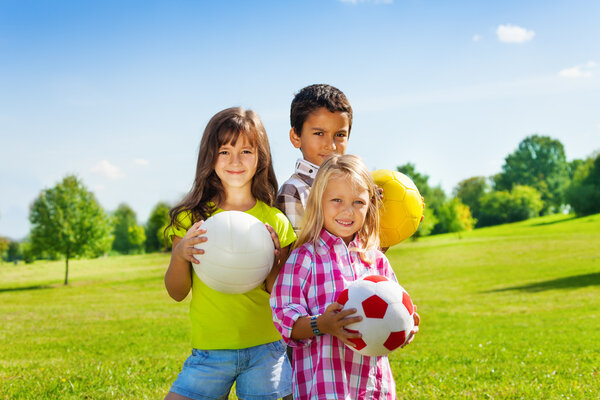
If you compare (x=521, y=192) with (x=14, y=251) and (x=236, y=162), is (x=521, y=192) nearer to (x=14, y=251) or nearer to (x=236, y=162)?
(x=14, y=251)

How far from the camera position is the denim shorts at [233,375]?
3.33 meters

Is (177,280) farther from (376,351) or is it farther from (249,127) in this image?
(376,351)

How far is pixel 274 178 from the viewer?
12.5 ft

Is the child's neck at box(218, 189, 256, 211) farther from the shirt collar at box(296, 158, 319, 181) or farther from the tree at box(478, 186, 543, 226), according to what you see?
the tree at box(478, 186, 543, 226)

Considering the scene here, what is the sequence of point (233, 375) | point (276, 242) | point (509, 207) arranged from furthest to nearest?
point (509, 207) < point (233, 375) < point (276, 242)

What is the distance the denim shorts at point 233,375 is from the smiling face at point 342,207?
3.27ft

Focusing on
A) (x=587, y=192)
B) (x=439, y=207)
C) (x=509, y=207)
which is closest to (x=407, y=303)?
(x=439, y=207)

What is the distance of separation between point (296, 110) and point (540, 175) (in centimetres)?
10407

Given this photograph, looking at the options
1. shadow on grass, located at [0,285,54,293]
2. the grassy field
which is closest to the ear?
the grassy field

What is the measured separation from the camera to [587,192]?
2648 inches

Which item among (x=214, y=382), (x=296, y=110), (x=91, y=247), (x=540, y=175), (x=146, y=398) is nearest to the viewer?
(x=214, y=382)

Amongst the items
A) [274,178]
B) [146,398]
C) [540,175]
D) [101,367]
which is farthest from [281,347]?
[540,175]

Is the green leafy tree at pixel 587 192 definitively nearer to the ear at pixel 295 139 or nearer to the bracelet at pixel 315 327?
the ear at pixel 295 139

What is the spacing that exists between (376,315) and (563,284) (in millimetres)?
24548
